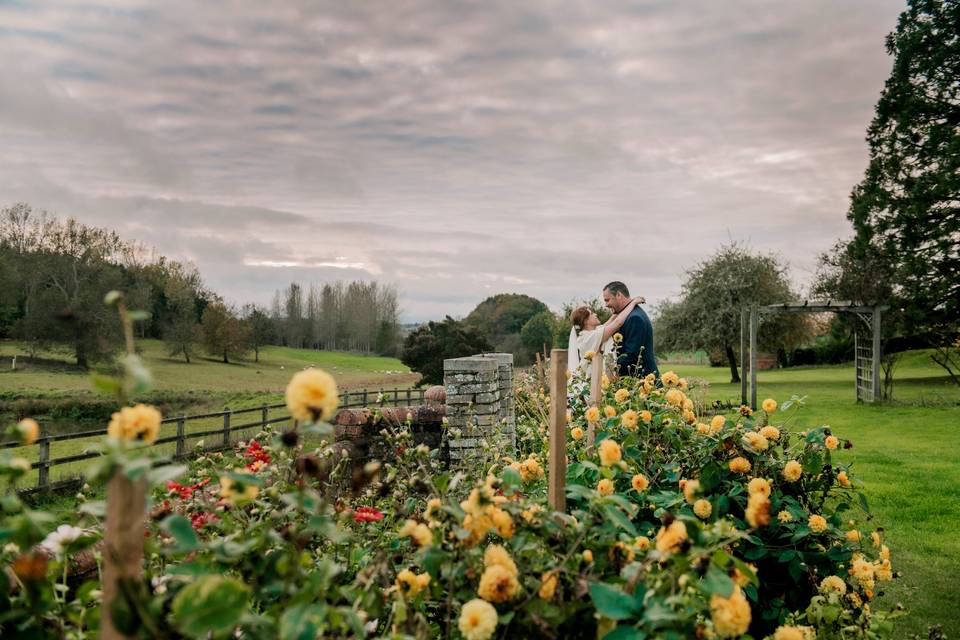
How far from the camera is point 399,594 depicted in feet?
4.07

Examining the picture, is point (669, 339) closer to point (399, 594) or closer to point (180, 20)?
point (180, 20)

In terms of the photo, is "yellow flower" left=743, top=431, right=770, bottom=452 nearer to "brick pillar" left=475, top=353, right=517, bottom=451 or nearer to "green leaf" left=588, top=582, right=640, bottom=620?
"green leaf" left=588, top=582, right=640, bottom=620

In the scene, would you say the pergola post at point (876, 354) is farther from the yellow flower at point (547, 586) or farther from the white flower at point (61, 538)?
the white flower at point (61, 538)

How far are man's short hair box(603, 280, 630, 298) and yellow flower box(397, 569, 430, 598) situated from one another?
15.2ft

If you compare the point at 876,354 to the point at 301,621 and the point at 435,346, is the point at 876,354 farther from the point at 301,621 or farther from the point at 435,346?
the point at 301,621

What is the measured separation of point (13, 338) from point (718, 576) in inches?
798

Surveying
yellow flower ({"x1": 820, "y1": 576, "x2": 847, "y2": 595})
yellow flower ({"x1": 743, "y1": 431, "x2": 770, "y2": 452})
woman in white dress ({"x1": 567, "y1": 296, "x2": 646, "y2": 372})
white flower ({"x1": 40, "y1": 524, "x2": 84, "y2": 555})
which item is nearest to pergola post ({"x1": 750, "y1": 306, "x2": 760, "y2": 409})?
woman in white dress ({"x1": 567, "y1": 296, "x2": 646, "y2": 372})

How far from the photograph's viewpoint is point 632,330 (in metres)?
5.29

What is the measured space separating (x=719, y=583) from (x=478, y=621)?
0.42m

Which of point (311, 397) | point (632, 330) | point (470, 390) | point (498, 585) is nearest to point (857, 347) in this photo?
point (632, 330)

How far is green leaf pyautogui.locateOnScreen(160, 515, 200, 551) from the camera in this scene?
2.95ft

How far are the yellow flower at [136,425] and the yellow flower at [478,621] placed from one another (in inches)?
23.6

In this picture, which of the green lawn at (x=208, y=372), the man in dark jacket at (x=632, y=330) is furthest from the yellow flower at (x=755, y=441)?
the green lawn at (x=208, y=372)

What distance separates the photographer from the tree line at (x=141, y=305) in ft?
53.7
